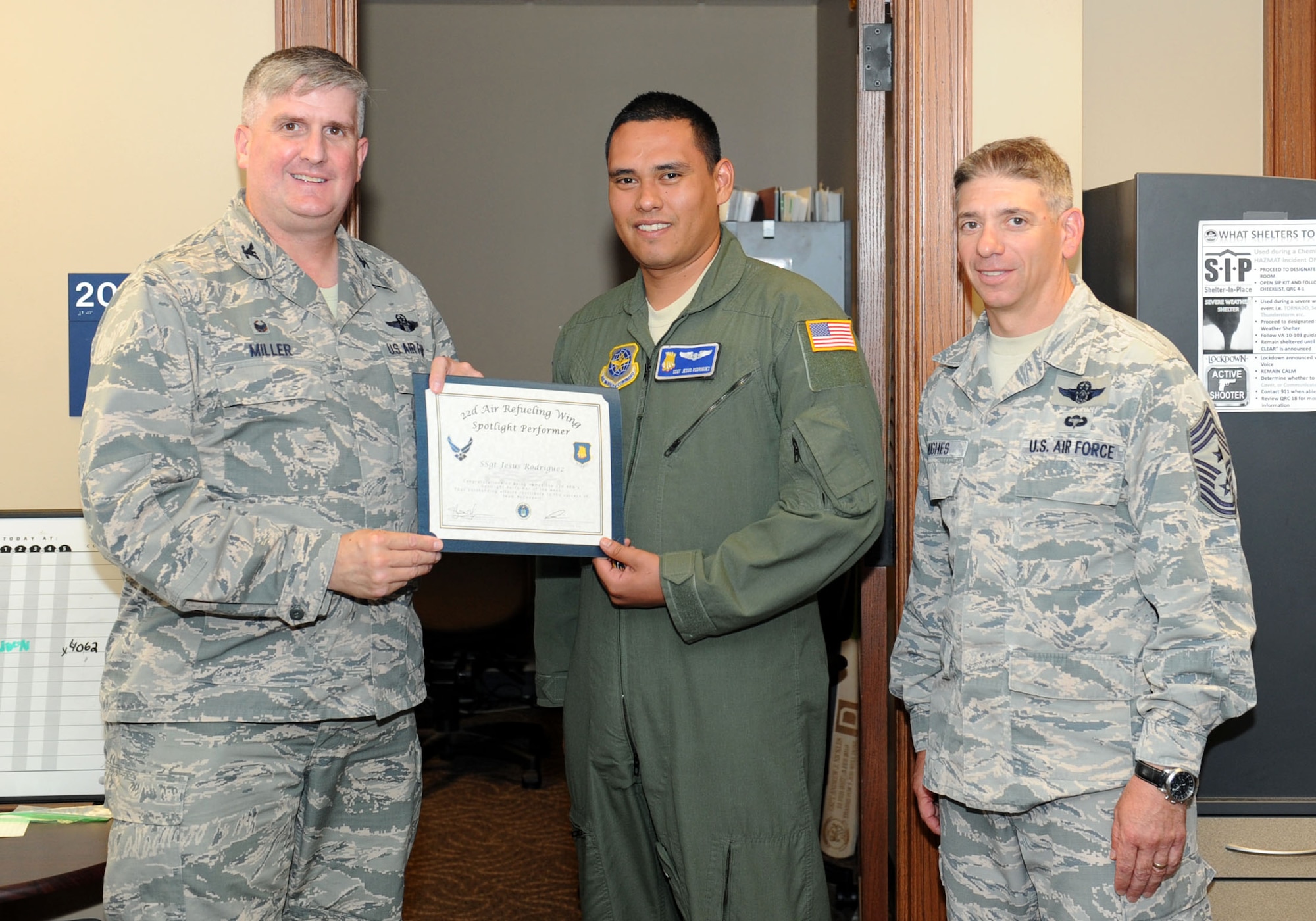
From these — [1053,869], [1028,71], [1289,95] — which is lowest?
[1053,869]

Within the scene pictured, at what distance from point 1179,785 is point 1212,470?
47 centimetres

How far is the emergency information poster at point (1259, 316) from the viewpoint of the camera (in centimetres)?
199

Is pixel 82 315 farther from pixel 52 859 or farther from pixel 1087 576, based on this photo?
pixel 1087 576

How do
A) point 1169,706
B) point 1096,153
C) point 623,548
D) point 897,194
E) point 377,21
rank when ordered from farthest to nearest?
1. point 377,21
2. point 1096,153
3. point 897,194
4. point 623,548
5. point 1169,706

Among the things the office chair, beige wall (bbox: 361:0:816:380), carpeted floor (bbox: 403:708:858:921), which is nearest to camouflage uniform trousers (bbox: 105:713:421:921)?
carpeted floor (bbox: 403:708:858:921)

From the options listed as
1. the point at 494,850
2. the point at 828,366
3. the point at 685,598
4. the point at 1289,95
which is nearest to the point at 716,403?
the point at 828,366

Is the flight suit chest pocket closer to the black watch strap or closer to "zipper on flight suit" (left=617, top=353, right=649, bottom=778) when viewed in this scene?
"zipper on flight suit" (left=617, top=353, right=649, bottom=778)

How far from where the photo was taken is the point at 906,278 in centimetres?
222

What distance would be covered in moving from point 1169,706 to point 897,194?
1.18m

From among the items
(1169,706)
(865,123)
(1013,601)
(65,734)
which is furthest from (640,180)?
(65,734)

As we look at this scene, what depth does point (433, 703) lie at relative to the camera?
4.73m

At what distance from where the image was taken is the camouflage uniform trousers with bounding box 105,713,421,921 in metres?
1.51

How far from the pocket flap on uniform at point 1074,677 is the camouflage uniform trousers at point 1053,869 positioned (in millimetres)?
146

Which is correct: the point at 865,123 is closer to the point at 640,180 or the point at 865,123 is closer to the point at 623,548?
the point at 640,180
